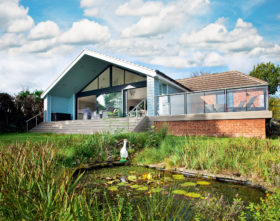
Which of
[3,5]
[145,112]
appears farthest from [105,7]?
[145,112]

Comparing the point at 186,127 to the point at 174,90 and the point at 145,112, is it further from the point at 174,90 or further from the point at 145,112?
the point at 174,90

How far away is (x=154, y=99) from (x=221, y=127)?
11.8 ft

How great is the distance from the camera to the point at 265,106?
8.43 meters

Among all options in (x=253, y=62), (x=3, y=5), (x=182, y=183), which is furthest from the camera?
(x=253, y=62)

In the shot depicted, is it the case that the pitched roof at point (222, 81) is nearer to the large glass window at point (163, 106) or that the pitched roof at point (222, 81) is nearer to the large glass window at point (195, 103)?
A: the large glass window at point (163, 106)

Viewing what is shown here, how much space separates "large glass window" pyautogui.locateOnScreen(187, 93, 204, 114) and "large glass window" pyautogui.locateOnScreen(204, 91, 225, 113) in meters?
0.21

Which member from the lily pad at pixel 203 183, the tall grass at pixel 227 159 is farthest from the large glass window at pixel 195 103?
the lily pad at pixel 203 183

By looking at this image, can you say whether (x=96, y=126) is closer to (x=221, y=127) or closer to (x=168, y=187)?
(x=221, y=127)

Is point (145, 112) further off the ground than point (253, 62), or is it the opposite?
point (253, 62)

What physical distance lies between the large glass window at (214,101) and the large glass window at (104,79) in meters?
7.82

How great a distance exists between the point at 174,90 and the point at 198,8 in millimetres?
5724

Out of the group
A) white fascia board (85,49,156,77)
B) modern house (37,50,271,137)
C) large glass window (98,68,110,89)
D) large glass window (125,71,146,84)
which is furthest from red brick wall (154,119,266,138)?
large glass window (98,68,110,89)

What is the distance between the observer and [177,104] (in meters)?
10.2

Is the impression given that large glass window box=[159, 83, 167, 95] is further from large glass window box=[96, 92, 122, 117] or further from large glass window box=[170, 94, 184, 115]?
large glass window box=[96, 92, 122, 117]
